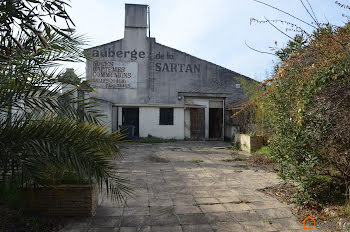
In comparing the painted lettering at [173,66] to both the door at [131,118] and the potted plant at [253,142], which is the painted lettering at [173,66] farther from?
the potted plant at [253,142]

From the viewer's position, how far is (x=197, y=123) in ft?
55.3

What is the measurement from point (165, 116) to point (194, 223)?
515 inches

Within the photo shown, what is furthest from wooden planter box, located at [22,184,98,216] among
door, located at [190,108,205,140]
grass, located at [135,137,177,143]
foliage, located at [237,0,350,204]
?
door, located at [190,108,205,140]

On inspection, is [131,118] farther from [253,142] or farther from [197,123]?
[253,142]

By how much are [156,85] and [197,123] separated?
12.2ft

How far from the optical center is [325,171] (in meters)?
3.94

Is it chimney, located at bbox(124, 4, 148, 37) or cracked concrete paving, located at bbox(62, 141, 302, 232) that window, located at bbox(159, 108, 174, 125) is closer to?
chimney, located at bbox(124, 4, 148, 37)

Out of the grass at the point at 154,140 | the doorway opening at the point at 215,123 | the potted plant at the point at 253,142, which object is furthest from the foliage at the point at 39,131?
the doorway opening at the point at 215,123

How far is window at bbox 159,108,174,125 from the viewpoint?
53.6 feet

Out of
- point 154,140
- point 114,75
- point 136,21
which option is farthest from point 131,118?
point 136,21

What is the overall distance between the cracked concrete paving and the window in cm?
984

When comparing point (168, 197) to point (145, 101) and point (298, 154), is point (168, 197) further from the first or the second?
point (145, 101)

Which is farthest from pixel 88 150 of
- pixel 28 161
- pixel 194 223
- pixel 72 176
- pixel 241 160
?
pixel 241 160

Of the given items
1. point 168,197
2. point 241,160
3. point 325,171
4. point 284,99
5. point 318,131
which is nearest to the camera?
point 318,131
